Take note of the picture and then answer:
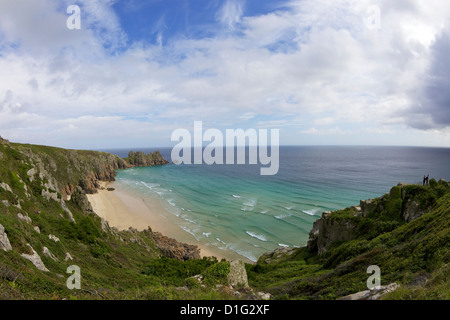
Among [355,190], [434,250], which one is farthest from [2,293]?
[355,190]

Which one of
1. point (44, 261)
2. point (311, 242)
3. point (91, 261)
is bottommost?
point (311, 242)

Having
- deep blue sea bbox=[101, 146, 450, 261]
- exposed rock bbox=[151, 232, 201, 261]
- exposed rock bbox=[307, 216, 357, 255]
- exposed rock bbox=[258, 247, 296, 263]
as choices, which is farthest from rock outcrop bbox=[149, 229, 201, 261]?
exposed rock bbox=[307, 216, 357, 255]

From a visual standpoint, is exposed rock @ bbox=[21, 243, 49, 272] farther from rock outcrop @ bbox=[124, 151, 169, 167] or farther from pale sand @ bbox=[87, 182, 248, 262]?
rock outcrop @ bbox=[124, 151, 169, 167]

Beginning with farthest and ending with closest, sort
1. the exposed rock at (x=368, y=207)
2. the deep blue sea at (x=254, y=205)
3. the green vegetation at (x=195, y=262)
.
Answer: the deep blue sea at (x=254, y=205), the exposed rock at (x=368, y=207), the green vegetation at (x=195, y=262)

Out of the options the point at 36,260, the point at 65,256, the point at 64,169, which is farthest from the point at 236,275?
the point at 64,169

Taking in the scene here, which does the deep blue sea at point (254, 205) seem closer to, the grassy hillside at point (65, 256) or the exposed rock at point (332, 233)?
the exposed rock at point (332, 233)

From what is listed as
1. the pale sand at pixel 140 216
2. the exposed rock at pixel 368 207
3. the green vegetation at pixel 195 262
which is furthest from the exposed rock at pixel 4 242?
the exposed rock at pixel 368 207

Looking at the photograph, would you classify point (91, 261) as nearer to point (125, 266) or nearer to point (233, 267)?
point (125, 266)
